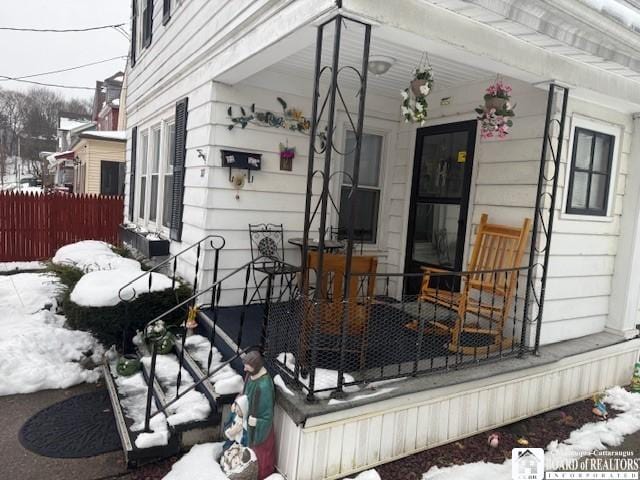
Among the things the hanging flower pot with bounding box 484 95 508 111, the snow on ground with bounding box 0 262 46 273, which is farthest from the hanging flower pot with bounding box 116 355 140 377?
the snow on ground with bounding box 0 262 46 273

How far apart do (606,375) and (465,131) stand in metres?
2.83

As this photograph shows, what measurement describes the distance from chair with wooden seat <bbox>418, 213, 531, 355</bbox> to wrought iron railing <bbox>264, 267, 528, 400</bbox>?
0.01 metres

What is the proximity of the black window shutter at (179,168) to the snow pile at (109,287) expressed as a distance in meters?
0.86

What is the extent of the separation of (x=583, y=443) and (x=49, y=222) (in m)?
9.65

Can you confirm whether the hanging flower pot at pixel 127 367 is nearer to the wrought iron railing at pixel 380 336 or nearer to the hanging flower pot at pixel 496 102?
the wrought iron railing at pixel 380 336

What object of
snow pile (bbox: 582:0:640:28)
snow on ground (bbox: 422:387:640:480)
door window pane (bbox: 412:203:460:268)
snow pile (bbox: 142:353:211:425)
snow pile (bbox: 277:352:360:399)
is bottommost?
snow on ground (bbox: 422:387:640:480)

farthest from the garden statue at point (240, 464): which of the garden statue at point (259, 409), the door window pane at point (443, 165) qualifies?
the door window pane at point (443, 165)

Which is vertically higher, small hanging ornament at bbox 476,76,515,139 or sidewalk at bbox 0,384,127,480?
small hanging ornament at bbox 476,76,515,139

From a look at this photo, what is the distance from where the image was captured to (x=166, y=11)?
256 inches

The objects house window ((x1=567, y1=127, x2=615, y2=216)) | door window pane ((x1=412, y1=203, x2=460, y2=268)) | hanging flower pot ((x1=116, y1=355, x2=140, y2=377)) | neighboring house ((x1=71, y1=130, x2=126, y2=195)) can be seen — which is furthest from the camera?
neighboring house ((x1=71, y1=130, x2=126, y2=195))

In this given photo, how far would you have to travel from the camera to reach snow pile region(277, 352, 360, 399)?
2740 millimetres

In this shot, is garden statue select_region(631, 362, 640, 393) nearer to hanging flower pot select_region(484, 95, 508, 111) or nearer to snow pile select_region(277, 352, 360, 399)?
hanging flower pot select_region(484, 95, 508, 111)

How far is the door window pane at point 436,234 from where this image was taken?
479 centimetres

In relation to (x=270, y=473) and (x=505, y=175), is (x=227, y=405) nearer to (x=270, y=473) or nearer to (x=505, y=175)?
(x=270, y=473)
